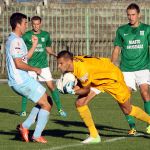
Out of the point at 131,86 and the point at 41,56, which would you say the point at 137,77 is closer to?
the point at 131,86

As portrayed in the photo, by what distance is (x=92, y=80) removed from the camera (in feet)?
39.4

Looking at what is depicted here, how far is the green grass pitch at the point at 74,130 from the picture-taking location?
38.9 feet

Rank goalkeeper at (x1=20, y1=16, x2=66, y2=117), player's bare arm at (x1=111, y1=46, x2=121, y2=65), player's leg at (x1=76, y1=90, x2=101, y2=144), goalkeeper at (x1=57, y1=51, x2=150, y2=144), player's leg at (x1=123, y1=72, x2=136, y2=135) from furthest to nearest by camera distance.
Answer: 1. goalkeeper at (x1=20, y1=16, x2=66, y2=117)
2. player's bare arm at (x1=111, y1=46, x2=121, y2=65)
3. player's leg at (x1=123, y1=72, x2=136, y2=135)
4. player's leg at (x1=76, y1=90, x2=101, y2=144)
5. goalkeeper at (x1=57, y1=51, x2=150, y2=144)

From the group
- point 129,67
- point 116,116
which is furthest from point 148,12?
point 129,67

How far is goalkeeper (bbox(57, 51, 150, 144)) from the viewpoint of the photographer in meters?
11.7

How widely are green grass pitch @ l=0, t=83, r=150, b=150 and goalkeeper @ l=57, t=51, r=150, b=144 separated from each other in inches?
15.9

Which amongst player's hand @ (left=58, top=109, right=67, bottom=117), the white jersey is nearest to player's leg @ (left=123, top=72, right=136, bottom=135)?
the white jersey

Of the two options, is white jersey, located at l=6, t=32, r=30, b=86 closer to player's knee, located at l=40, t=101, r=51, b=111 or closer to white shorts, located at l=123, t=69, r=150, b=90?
player's knee, located at l=40, t=101, r=51, b=111

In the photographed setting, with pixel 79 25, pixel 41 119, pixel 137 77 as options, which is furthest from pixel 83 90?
pixel 79 25

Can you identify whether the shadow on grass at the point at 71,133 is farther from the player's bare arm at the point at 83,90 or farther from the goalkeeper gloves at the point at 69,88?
the goalkeeper gloves at the point at 69,88

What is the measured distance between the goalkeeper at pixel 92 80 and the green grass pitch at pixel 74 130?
0.41 metres

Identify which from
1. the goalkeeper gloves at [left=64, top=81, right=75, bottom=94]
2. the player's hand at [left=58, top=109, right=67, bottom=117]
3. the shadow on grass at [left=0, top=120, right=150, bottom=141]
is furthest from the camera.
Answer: the player's hand at [left=58, top=109, right=67, bottom=117]

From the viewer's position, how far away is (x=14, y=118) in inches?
653

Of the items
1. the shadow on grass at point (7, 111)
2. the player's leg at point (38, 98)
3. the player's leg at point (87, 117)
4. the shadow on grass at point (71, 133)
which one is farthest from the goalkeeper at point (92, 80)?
the shadow on grass at point (7, 111)
